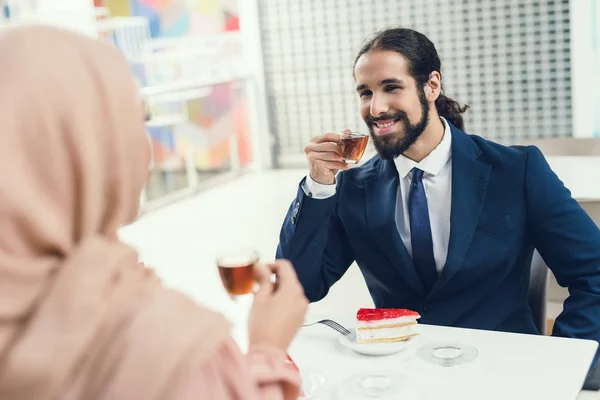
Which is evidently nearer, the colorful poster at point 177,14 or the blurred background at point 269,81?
the blurred background at point 269,81

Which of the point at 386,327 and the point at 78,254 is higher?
the point at 78,254

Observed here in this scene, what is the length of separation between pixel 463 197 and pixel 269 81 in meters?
5.32

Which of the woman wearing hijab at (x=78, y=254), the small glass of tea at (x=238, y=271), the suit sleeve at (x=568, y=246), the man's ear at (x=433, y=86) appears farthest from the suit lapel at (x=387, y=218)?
the woman wearing hijab at (x=78, y=254)

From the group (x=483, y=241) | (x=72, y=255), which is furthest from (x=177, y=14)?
(x=72, y=255)

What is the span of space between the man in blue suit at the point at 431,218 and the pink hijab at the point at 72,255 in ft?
4.06

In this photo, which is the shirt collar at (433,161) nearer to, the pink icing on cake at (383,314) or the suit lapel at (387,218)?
the suit lapel at (387,218)

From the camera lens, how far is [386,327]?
5.48 ft

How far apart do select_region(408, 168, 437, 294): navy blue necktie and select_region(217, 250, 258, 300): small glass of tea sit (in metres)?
0.66

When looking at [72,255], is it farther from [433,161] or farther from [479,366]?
[433,161]

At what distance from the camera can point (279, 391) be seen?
0.96 m

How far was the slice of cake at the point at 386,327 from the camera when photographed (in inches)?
65.9

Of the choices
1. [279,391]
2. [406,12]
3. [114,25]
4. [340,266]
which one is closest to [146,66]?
[114,25]

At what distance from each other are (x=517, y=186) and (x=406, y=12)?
462 centimetres

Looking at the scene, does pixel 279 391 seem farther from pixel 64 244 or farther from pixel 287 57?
pixel 287 57
